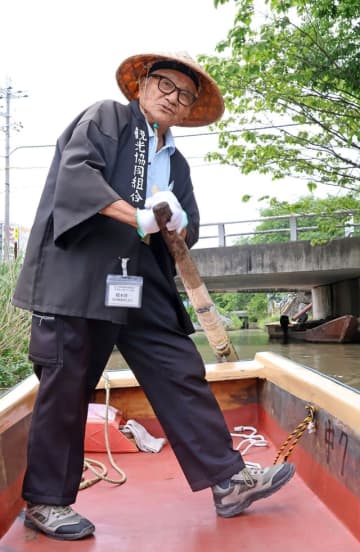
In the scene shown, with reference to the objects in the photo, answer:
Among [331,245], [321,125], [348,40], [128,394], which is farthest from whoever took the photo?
[331,245]

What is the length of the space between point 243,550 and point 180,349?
550 millimetres

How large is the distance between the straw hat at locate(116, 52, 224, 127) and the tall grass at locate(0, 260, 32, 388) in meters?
4.22

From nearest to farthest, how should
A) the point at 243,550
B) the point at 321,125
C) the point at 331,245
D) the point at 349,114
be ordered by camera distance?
the point at 243,550
the point at 349,114
the point at 321,125
the point at 331,245

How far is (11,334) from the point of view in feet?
19.9

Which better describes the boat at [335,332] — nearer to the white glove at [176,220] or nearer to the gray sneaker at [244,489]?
the gray sneaker at [244,489]

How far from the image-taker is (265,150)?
7871 millimetres

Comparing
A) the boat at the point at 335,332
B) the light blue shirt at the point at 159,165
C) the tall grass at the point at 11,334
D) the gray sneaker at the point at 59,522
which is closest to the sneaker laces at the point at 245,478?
the gray sneaker at the point at 59,522

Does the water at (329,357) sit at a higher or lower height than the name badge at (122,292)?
lower

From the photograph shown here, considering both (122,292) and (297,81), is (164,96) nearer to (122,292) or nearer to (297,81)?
(122,292)

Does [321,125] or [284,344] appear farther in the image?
[284,344]

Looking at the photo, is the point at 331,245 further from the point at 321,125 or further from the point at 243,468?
the point at 243,468

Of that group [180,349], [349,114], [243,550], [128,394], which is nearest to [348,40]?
[349,114]

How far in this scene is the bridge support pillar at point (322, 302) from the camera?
1777 cm

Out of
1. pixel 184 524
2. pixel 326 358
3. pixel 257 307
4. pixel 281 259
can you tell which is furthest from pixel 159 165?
pixel 257 307
